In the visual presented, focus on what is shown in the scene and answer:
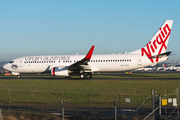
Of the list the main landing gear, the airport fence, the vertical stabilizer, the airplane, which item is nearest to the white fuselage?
the airplane

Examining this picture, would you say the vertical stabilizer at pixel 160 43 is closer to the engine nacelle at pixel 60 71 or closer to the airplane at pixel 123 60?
the airplane at pixel 123 60

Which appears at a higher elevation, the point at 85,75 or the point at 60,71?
the point at 60,71

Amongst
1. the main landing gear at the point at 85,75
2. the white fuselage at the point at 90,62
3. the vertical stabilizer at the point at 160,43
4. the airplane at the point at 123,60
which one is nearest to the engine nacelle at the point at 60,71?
the airplane at the point at 123,60

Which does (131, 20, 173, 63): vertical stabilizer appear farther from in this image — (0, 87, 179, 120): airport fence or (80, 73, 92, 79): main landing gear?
(0, 87, 179, 120): airport fence

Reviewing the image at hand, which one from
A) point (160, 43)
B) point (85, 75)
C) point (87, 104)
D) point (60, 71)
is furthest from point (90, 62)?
point (87, 104)

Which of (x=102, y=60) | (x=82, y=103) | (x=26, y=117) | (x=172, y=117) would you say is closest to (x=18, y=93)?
(x=82, y=103)

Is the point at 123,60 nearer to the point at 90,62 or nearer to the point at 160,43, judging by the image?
the point at 90,62

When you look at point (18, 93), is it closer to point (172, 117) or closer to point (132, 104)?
point (132, 104)

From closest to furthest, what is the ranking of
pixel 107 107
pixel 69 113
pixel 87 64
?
pixel 69 113 < pixel 107 107 < pixel 87 64

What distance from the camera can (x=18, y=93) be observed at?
71.3 ft

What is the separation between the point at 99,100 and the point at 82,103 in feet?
5.48

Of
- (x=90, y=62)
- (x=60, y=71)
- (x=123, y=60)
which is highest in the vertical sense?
(x=123, y=60)

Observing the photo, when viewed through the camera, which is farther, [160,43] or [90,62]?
[90,62]

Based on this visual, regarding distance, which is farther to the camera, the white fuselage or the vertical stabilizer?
the vertical stabilizer
